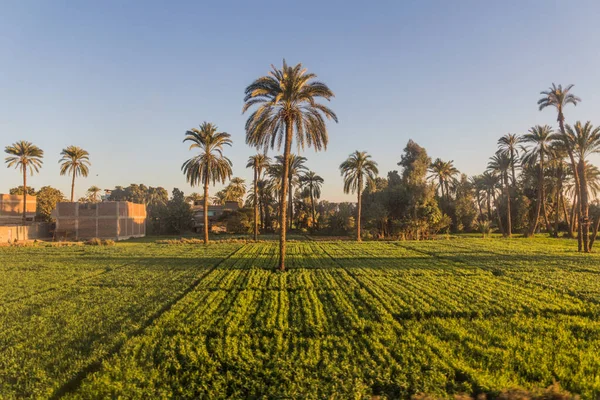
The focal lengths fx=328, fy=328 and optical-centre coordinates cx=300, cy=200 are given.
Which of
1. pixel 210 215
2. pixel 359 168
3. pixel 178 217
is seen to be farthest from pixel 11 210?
pixel 359 168

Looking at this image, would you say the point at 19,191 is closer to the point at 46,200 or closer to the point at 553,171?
the point at 46,200

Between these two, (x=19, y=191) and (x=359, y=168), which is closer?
(x=359, y=168)

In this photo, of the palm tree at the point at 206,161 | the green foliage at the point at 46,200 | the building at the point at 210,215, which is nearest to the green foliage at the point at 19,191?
the green foliage at the point at 46,200

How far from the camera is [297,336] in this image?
878 cm

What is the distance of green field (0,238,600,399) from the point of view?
639cm

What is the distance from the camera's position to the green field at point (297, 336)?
639cm

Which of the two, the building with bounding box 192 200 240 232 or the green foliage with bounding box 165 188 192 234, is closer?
the green foliage with bounding box 165 188 192 234

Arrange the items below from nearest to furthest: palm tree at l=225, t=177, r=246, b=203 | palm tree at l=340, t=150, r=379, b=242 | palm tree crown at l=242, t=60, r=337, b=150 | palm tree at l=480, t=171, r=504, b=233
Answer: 1. palm tree crown at l=242, t=60, r=337, b=150
2. palm tree at l=340, t=150, r=379, b=242
3. palm tree at l=480, t=171, r=504, b=233
4. palm tree at l=225, t=177, r=246, b=203

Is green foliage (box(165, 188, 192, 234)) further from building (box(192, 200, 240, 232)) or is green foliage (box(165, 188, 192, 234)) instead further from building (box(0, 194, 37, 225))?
building (box(0, 194, 37, 225))

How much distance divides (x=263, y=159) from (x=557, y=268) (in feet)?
123

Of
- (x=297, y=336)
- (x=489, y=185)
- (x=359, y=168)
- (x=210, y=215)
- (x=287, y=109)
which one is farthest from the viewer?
(x=210, y=215)

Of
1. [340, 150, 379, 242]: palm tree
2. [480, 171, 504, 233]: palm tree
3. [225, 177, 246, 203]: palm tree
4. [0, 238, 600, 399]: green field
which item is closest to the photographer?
[0, 238, 600, 399]: green field

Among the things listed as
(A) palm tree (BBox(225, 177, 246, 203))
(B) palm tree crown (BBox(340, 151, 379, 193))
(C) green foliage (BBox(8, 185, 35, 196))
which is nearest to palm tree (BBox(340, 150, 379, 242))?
(B) palm tree crown (BBox(340, 151, 379, 193))

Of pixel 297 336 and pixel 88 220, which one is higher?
pixel 88 220
